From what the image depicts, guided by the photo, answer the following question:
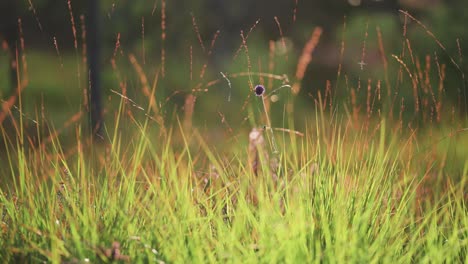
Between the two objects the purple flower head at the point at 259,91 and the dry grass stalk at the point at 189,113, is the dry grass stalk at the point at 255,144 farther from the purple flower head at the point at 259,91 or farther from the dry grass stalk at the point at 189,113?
the dry grass stalk at the point at 189,113

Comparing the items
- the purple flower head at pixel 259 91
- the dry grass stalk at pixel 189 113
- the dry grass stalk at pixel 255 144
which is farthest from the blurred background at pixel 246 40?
the dry grass stalk at pixel 189 113

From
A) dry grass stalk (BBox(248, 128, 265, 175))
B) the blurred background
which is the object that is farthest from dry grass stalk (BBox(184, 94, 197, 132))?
the blurred background

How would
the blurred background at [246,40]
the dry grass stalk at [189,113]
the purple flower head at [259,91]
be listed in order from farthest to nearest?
the blurred background at [246,40], the purple flower head at [259,91], the dry grass stalk at [189,113]

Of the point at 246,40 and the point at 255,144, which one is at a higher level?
the point at 255,144

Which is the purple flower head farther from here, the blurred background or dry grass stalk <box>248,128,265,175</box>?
the blurred background

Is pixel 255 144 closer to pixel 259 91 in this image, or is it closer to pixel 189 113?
pixel 259 91

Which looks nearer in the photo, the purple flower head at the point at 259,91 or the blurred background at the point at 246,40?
the purple flower head at the point at 259,91

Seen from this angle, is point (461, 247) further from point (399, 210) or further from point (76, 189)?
point (76, 189)

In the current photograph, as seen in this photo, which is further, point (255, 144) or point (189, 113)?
point (255, 144)

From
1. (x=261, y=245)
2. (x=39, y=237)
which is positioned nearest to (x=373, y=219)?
(x=261, y=245)

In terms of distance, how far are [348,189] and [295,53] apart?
15412mm

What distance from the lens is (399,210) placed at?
3.35m

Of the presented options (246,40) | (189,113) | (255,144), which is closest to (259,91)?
(255,144)

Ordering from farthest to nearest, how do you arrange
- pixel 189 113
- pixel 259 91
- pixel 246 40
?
pixel 246 40 < pixel 259 91 < pixel 189 113
